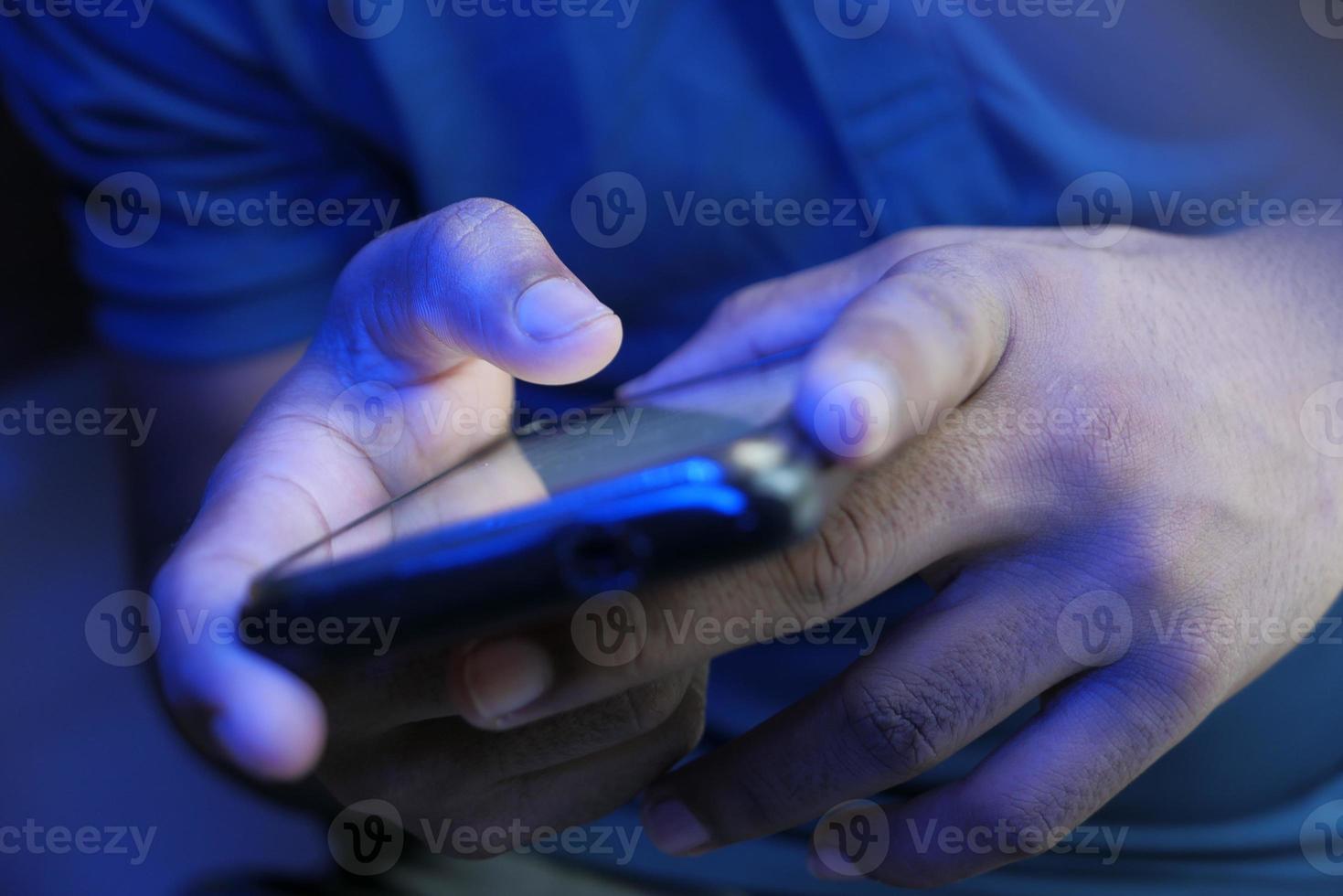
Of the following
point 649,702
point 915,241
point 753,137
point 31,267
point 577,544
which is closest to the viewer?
point 577,544

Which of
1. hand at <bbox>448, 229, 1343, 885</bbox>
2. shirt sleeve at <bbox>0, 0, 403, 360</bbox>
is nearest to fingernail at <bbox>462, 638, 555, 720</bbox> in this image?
hand at <bbox>448, 229, 1343, 885</bbox>

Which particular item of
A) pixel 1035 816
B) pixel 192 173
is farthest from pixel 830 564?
pixel 192 173

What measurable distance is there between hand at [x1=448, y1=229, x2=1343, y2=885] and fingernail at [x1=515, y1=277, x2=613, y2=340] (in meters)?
0.12

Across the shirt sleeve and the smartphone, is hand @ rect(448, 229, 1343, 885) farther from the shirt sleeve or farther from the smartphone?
the shirt sleeve

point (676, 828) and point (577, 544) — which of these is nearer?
point (577, 544)

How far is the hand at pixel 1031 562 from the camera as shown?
1.56ft

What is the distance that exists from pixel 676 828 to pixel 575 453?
271 mm

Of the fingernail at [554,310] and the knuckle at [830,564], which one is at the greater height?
the fingernail at [554,310]

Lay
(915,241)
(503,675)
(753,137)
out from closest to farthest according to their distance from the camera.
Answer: (503,675) < (915,241) < (753,137)

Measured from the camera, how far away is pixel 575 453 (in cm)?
50

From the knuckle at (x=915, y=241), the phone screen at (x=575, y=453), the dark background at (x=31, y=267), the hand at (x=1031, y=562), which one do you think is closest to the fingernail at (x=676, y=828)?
the hand at (x=1031, y=562)

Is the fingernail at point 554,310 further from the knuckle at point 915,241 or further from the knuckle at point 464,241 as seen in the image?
the knuckle at point 915,241

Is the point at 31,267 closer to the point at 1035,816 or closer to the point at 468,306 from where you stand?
the point at 468,306

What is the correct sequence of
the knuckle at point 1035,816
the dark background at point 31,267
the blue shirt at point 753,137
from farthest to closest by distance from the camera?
the dark background at point 31,267 → the blue shirt at point 753,137 → the knuckle at point 1035,816
